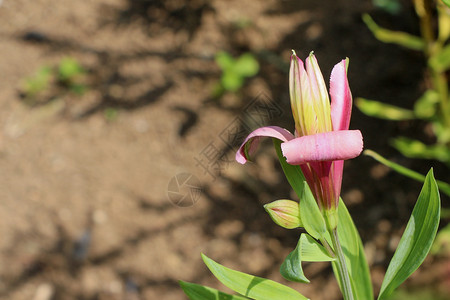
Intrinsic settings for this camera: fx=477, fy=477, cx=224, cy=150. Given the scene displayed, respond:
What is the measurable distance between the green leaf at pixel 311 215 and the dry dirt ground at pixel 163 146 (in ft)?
3.94

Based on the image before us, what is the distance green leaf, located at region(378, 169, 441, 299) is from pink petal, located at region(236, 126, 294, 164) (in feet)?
0.79

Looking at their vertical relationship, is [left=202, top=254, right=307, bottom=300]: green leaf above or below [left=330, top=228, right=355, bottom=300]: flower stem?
below

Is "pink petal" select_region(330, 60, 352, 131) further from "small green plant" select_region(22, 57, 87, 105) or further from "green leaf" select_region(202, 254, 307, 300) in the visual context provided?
"small green plant" select_region(22, 57, 87, 105)

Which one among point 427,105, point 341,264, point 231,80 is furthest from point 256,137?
point 231,80

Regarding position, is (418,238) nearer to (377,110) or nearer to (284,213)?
(284,213)

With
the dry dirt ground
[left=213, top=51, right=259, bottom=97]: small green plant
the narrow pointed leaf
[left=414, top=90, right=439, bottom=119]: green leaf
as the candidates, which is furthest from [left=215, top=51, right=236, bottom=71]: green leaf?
the narrow pointed leaf

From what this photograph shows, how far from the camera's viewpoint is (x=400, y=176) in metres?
2.08

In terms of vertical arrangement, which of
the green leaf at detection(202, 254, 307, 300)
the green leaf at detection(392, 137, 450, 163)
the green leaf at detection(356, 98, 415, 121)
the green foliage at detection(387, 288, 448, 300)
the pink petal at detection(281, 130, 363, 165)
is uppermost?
the pink petal at detection(281, 130, 363, 165)

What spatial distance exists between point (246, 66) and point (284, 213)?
1742mm

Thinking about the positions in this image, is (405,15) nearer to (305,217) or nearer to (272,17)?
(272,17)

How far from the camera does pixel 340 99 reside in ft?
2.07

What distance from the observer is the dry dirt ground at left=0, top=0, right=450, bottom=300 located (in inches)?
80.0

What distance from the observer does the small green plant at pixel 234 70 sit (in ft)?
7.57

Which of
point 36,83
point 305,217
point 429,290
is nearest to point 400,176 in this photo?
point 429,290
